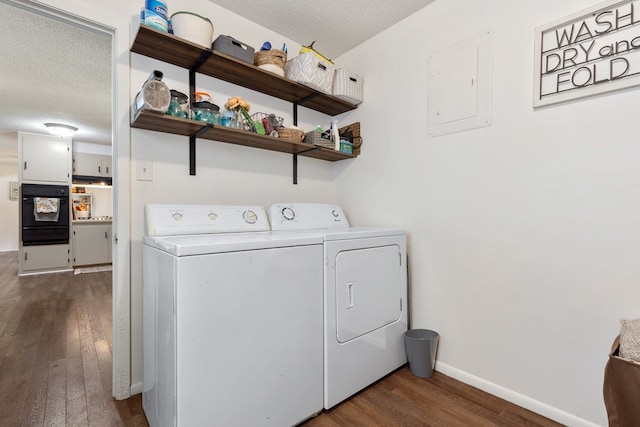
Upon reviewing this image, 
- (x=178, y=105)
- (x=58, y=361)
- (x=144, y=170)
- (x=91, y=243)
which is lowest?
(x=58, y=361)

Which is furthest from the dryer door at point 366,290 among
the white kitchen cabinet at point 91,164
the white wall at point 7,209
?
the white wall at point 7,209

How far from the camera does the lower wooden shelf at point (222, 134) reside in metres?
1.54

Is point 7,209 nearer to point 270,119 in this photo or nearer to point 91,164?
point 91,164

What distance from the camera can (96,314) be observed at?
2.96m

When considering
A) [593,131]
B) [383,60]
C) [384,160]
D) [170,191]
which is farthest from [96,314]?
[593,131]

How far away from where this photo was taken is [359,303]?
165cm

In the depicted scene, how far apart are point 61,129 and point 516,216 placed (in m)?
6.16

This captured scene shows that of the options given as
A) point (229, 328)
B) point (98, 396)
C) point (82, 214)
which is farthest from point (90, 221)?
point (229, 328)

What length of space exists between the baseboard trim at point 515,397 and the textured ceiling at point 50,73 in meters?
2.80

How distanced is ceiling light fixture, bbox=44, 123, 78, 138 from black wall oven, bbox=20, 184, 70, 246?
87 centimetres

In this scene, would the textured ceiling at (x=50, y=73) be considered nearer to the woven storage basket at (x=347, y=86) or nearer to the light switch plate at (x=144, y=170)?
the light switch plate at (x=144, y=170)

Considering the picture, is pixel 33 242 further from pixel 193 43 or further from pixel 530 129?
pixel 530 129

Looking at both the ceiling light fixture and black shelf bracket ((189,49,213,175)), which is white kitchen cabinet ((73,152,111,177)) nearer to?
the ceiling light fixture

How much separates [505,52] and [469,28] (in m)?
0.29
